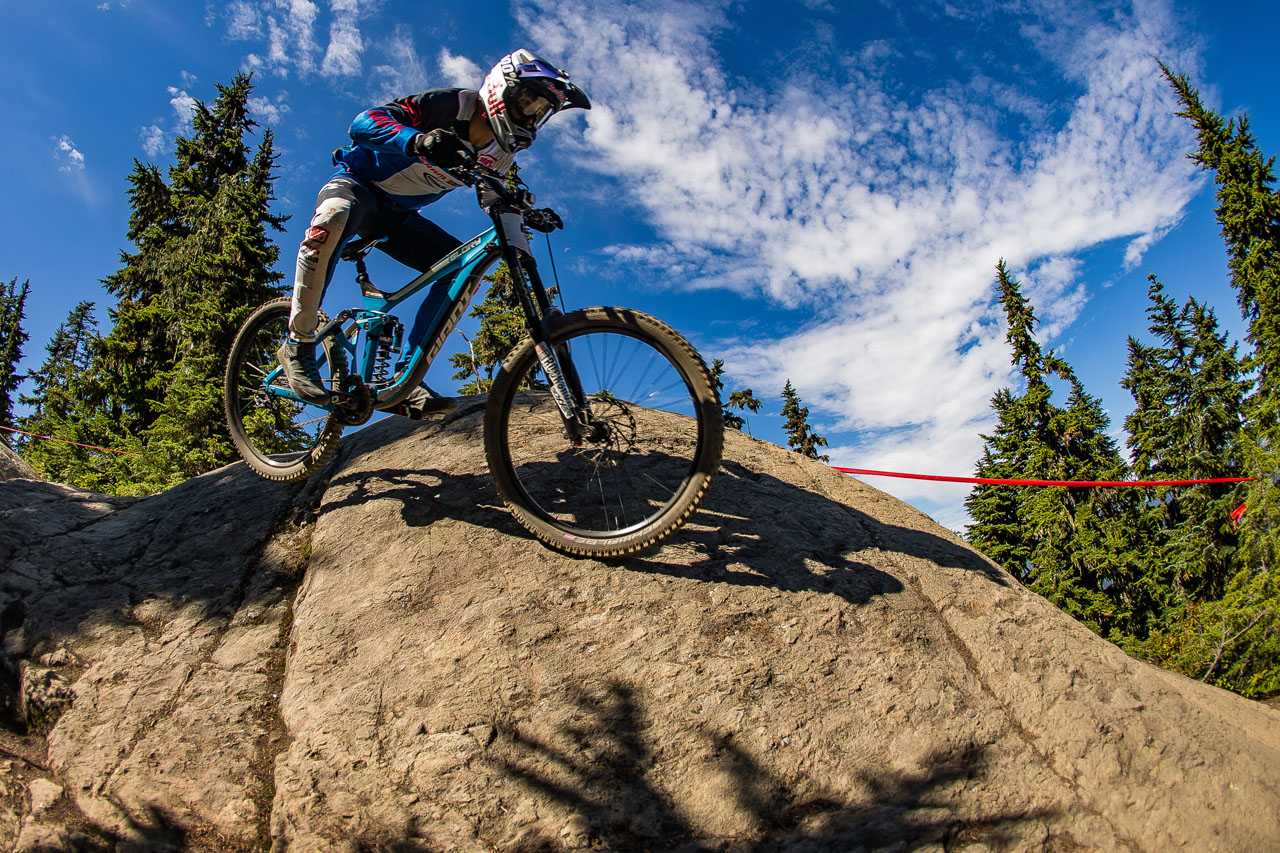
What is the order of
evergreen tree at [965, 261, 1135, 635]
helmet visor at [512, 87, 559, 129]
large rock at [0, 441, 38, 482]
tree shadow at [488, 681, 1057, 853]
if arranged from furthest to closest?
evergreen tree at [965, 261, 1135, 635], large rock at [0, 441, 38, 482], helmet visor at [512, 87, 559, 129], tree shadow at [488, 681, 1057, 853]

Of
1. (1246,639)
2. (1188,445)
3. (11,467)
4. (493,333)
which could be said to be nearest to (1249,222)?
(1188,445)

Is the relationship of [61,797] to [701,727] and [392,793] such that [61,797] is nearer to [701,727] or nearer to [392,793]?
[392,793]

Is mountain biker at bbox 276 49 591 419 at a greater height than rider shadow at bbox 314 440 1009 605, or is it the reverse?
mountain biker at bbox 276 49 591 419

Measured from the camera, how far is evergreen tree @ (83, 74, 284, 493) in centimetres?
1330

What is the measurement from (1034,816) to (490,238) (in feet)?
12.1

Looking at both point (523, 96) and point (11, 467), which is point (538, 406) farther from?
point (11, 467)

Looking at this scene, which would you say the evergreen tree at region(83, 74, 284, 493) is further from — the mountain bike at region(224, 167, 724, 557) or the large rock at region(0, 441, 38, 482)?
the mountain bike at region(224, 167, 724, 557)

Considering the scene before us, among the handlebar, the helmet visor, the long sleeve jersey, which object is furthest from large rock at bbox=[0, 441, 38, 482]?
the helmet visor

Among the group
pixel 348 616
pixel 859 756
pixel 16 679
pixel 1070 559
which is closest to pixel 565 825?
pixel 859 756

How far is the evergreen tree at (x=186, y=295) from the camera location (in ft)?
43.6

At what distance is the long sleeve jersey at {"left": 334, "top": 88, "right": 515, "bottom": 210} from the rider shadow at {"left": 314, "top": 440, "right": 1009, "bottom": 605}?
1.95 meters

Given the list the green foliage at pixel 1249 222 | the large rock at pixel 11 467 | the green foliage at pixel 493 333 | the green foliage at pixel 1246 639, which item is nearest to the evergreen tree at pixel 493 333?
the green foliage at pixel 493 333

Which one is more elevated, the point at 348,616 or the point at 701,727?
the point at 348,616

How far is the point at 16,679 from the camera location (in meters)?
2.80
